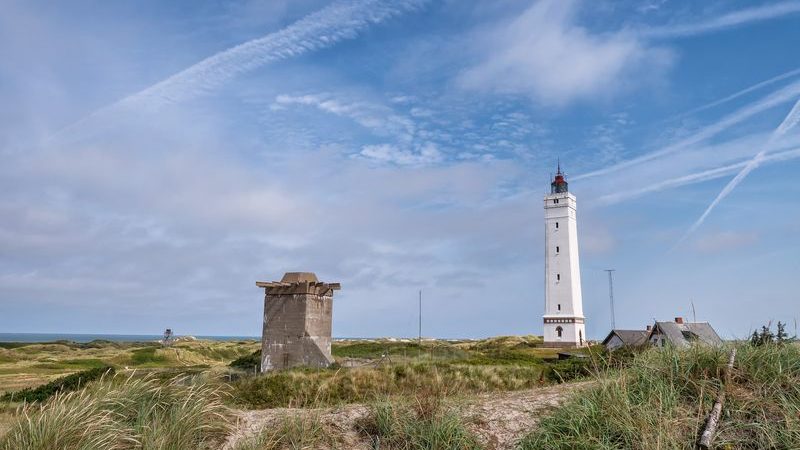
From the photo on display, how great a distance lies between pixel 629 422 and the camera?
704cm

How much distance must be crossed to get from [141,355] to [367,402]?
4156 cm

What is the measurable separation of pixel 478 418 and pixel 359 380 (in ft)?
34.8

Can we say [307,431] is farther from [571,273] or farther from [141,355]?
[571,273]

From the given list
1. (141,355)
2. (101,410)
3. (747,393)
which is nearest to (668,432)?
(747,393)

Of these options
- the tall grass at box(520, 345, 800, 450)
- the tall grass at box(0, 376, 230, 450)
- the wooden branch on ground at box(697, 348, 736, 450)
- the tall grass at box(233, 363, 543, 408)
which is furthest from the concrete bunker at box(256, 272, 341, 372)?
the wooden branch on ground at box(697, 348, 736, 450)

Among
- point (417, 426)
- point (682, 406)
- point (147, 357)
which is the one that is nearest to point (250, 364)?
point (147, 357)

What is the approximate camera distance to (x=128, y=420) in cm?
812

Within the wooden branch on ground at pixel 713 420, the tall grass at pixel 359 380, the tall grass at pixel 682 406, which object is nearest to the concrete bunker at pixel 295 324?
the tall grass at pixel 359 380

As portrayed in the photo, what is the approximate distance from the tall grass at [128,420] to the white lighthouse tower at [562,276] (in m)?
47.4

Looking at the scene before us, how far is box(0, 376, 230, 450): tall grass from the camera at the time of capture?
23.3 feet

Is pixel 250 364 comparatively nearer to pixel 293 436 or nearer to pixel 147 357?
pixel 147 357

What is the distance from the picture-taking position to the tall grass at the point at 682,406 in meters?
6.86

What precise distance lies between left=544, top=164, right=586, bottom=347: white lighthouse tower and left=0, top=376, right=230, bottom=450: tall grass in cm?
4744

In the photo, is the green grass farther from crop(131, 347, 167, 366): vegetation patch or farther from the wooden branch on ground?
crop(131, 347, 167, 366): vegetation patch
